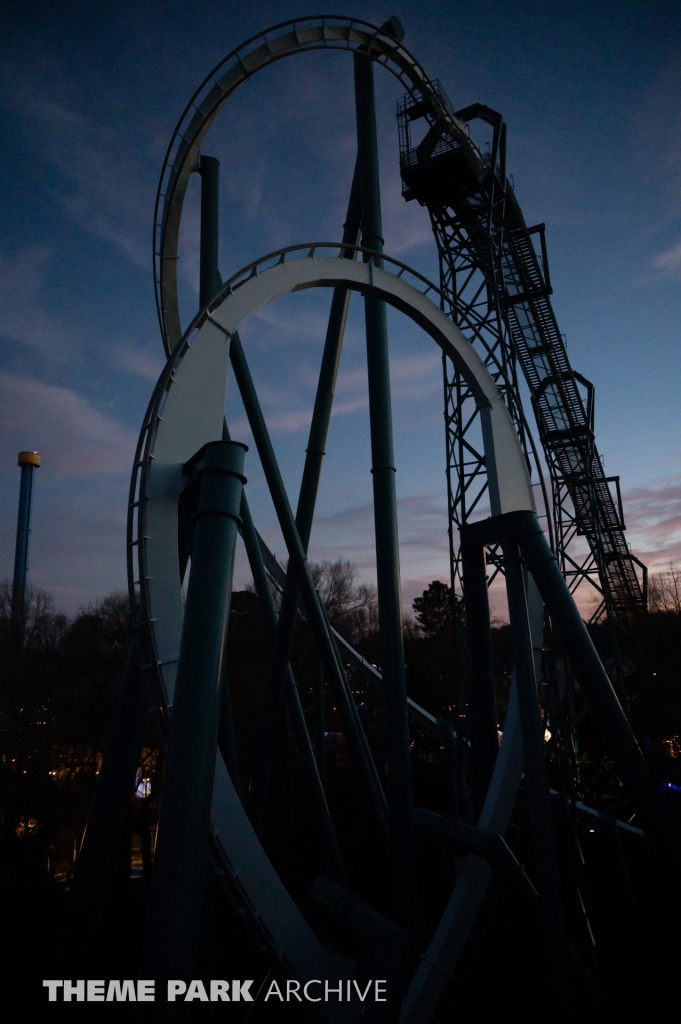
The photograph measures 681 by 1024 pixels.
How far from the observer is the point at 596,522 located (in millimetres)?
14750

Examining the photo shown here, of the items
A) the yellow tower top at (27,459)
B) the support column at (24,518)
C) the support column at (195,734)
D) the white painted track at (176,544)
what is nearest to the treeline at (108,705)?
the white painted track at (176,544)

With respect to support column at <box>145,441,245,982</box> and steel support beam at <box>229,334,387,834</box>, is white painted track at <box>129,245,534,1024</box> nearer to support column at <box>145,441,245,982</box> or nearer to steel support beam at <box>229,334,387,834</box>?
support column at <box>145,441,245,982</box>

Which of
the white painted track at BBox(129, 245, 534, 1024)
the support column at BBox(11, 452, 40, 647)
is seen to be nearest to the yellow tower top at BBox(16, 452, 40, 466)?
the support column at BBox(11, 452, 40, 647)

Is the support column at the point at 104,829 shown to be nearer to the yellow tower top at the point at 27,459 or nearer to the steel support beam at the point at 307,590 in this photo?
the steel support beam at the point at 307,590

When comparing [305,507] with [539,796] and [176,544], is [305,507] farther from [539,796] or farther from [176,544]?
[539,796]

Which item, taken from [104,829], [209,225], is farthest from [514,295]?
[104,829]

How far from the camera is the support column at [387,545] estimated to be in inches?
264

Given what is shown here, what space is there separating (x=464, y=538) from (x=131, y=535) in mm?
4216

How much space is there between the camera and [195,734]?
3512 millimetres

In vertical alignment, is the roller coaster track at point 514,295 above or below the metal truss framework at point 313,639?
above

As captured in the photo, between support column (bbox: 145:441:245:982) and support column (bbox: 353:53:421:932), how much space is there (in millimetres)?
3676

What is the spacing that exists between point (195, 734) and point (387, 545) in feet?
14.7

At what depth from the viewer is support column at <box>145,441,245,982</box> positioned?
319 cm

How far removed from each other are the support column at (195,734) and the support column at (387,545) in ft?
12.1
